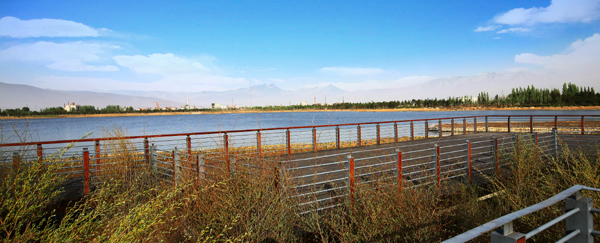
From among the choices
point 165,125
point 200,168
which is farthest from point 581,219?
point 165,125

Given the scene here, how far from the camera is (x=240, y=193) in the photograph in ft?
13.0

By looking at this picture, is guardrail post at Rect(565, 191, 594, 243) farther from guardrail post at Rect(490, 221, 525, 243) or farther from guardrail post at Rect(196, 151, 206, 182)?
guardrail post at Rect(196, 151, 206, 182)

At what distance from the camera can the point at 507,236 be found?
1.57m

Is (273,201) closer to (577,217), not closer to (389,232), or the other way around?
(389,232)

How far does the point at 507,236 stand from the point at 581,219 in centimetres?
150

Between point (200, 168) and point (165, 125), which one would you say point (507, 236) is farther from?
point (165, 125)

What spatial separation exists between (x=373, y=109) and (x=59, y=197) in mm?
134545

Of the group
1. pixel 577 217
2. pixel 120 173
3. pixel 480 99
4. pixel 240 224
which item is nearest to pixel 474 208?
pixel 577 217

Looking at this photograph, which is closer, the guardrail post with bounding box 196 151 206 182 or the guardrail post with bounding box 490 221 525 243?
the guardrail post with bounding box 490 221 525 243

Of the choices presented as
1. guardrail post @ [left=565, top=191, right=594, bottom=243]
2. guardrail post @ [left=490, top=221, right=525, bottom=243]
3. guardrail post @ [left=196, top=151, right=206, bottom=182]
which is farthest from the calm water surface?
guardrail post @ [left=490, top=221, right=525, bottom=243]

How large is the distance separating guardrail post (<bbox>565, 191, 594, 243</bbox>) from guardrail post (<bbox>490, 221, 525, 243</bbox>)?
140 cm

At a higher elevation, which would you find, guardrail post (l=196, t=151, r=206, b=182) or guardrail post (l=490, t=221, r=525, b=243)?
guardrail post (l=490, t=221, r=525, b=243)

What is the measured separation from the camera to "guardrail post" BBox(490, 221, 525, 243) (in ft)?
5.04

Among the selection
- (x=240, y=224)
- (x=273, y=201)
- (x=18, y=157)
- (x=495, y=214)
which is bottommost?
(x=495, y=214)
